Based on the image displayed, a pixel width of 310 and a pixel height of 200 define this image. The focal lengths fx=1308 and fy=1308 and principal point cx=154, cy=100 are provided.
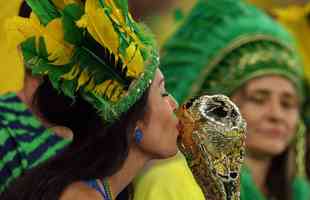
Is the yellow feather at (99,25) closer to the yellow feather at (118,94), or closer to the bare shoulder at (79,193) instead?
the yellow feather at (118,94)

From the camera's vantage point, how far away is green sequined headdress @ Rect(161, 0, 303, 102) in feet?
17.0

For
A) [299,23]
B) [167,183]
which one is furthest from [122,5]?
Answer: [299,23]

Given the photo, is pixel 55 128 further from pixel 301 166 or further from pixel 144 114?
pixel 301 166

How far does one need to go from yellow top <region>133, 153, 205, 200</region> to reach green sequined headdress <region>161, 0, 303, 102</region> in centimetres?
87

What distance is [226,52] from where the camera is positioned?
5238 millimetres

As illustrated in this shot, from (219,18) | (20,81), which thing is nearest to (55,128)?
A: (20,81)

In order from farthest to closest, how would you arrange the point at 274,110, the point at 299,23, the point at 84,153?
the point at 299,23, the point at 274,110, the point at 84,153

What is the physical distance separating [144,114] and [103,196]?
24cm

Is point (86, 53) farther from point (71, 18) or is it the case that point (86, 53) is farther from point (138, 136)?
point (138, 136)

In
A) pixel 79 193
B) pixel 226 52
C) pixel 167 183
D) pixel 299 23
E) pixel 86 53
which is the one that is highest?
pixel 86 53

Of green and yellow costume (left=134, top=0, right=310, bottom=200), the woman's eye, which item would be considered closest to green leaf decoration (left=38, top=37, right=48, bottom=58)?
green and yellow costume (left=134, top=0, right=310, bottom=200)

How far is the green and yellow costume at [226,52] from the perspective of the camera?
17.0ft

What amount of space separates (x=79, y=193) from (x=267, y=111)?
202 cm

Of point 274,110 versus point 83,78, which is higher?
point 83,78
